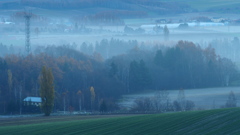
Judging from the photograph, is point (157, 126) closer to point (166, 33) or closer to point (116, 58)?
point (116, 58)

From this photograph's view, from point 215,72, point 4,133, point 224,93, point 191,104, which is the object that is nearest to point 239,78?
point 215,72

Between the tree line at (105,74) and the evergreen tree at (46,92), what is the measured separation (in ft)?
5.10

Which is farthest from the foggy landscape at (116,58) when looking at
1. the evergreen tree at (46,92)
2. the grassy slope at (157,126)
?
the grassy slope at (157,126)

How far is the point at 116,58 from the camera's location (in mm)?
33219

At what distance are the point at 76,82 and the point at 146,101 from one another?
640cm

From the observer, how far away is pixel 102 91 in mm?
26516

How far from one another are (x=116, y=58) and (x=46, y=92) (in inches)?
459

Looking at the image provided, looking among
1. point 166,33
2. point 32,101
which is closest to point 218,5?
point 166,33

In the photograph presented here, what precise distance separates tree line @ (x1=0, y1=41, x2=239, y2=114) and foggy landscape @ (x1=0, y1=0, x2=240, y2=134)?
0.20ft

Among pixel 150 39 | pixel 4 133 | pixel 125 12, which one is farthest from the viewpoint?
pixel 150 39

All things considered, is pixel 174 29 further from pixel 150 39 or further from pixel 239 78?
pixel 239 78

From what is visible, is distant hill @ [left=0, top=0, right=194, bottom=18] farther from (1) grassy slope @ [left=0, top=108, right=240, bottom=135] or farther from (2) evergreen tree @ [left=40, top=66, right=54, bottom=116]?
(1) grassy slope @ [left=0, top=108, right=240, bottom=135]

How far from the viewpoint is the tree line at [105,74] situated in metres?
24.7

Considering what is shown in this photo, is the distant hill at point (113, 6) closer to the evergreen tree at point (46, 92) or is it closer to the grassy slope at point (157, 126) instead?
the evergreen tree at point (46, 92)
